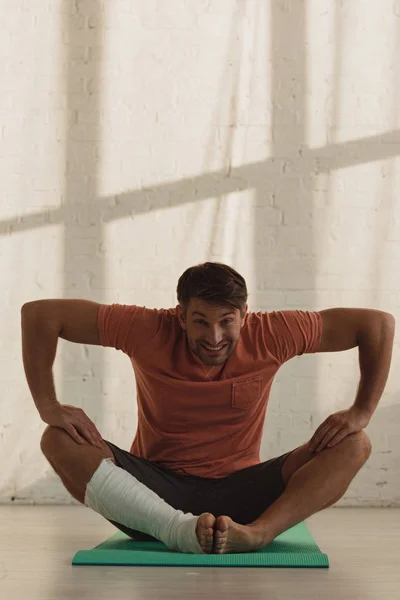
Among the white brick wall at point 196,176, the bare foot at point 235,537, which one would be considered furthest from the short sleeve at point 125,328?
the white brick wall at point 196,176

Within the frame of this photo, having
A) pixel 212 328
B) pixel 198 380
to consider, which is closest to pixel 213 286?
pixel 212 328

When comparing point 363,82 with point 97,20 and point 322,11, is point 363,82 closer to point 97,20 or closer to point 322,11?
point 322,11

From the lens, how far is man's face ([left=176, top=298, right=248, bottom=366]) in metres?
2.70

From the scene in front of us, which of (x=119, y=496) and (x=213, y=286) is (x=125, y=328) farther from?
(x=119, y=496)

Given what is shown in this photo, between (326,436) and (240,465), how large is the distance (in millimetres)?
325

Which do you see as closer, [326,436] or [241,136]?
[326,436]

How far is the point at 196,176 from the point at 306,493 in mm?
2201

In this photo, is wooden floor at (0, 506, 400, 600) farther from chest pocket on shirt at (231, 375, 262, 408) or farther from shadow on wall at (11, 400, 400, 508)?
shadow on wall at (11, 400, 400, 508)

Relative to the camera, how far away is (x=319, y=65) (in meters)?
4.56

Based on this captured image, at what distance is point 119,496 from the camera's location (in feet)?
8.54

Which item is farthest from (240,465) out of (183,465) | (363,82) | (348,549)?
(363,82)

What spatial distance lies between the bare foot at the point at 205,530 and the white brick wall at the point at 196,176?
2.00 metres

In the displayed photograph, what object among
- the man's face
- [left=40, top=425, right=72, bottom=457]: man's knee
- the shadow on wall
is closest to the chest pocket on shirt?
the man's face

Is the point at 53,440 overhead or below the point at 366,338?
below
